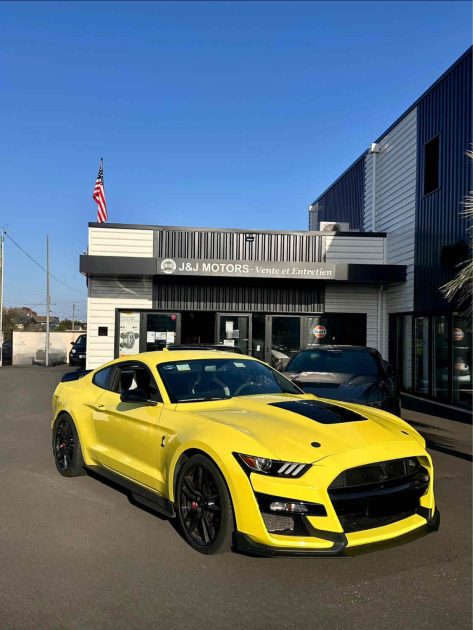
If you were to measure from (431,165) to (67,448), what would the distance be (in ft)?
35.8

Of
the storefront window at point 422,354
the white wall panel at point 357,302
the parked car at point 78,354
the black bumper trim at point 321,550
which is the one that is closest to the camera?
the black bumper trim at point 321,550

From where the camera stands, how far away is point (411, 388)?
559 inches

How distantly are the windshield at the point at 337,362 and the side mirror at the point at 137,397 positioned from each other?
13.7 ft

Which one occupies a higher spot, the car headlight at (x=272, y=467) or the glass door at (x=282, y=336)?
the glass door at (x=282, y=336)

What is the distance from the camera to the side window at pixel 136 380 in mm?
4742

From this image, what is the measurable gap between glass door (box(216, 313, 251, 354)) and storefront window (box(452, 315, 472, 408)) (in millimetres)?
5744

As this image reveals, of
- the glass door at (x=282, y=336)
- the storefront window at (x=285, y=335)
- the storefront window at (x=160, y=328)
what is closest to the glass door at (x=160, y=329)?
the storefront window at (x=160, y=328)

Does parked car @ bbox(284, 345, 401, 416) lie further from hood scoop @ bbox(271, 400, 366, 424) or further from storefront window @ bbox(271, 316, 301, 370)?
storefront window @ bbox(271, 316, 301, 370)

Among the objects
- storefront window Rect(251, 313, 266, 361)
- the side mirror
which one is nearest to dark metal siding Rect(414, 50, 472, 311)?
storefront window Rect(251, 313, 266, 361)

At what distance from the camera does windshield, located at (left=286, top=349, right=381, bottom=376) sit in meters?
8.20

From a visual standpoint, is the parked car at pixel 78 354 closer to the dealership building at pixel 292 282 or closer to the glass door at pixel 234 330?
the dealership building at pixel 292 282

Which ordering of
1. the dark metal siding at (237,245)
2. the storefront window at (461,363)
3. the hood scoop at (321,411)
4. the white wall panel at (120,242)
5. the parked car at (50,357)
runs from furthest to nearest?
the parked car at (50,357) < the dark metal siding at (237,245) < the white wall panel at (120,242) < the storefront window at (461,363) < the hood scoop at (321,411)

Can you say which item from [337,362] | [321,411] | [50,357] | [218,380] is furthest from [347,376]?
[50,357]

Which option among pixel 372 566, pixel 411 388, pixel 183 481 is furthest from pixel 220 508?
pixel 411 388
